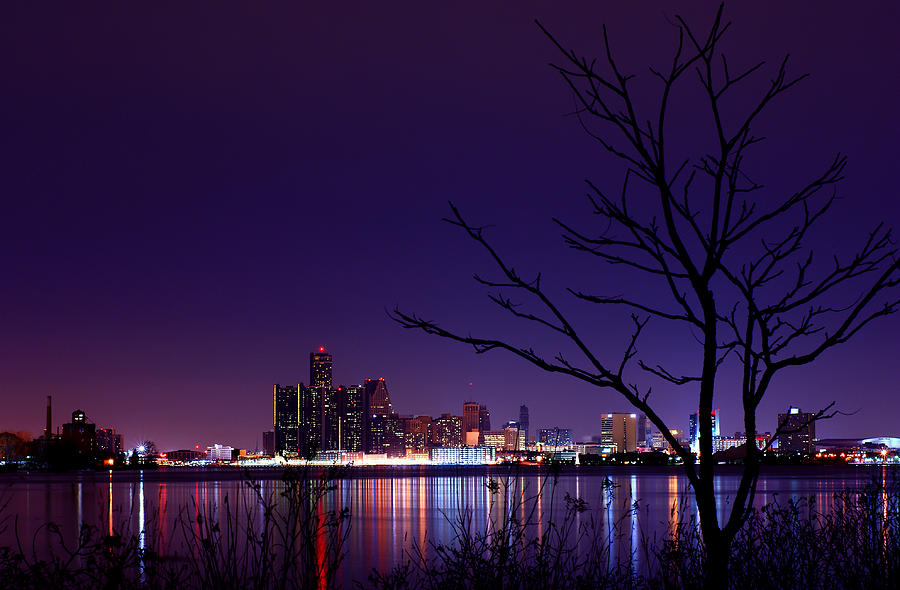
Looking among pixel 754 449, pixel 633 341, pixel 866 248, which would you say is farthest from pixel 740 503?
pixel 866 248

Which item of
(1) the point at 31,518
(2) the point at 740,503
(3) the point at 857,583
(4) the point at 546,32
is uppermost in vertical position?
(4) the point at 546,32

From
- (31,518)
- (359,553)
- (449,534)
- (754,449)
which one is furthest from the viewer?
(31,518)

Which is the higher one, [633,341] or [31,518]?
[633,341]

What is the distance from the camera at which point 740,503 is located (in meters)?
5.21

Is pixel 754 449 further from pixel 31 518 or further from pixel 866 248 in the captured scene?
pixel 31 518

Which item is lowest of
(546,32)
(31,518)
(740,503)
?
(31,518)

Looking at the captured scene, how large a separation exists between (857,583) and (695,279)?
6.03 metres

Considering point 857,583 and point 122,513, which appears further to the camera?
point 122,513

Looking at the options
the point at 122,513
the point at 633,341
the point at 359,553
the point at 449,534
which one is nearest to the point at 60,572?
the point at 633,341

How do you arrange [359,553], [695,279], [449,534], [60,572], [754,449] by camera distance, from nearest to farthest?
[695,279] → [754,449] → [60,572] → [359,553] → [449,534]

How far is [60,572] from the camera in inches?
320

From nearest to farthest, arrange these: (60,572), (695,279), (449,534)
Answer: (695,279), (60,572), (449,534)

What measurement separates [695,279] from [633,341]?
0.43 meters

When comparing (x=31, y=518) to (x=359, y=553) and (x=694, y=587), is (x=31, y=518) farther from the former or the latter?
(x=694, y=587)
